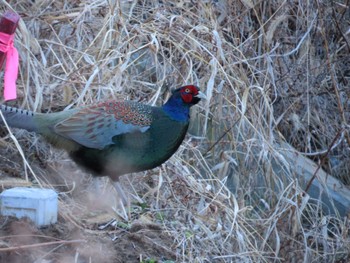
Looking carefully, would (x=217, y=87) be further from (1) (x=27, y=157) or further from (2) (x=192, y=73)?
(1) (x=27, y=157)

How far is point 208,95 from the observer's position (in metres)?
4.38

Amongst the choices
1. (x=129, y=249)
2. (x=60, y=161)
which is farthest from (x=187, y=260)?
(x=60, y=161)

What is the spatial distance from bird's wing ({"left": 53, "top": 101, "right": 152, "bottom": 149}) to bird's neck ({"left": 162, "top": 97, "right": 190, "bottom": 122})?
0.12 meters

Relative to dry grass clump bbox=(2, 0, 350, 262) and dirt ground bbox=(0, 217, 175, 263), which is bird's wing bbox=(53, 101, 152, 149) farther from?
dirt ground bbox=(0, 217, 175, 263)

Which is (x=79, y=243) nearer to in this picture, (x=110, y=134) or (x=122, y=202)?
(x=122, y=202)

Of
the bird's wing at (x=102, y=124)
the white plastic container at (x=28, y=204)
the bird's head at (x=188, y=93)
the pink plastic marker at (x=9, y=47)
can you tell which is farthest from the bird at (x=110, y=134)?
the white plastic container at (x=28, y=204)

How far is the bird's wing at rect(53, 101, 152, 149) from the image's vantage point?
12.8ft

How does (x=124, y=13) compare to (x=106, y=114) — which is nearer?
(x=106, y=114)

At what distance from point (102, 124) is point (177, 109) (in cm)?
41

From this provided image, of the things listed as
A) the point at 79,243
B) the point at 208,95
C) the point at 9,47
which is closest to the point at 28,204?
the point at 79,243

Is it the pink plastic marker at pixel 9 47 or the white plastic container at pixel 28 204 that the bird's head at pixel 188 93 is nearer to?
the pink plastic marker at pixel 9 47

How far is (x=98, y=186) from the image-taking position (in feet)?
13.4

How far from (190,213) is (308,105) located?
1.87 meters

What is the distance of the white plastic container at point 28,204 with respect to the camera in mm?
3197
